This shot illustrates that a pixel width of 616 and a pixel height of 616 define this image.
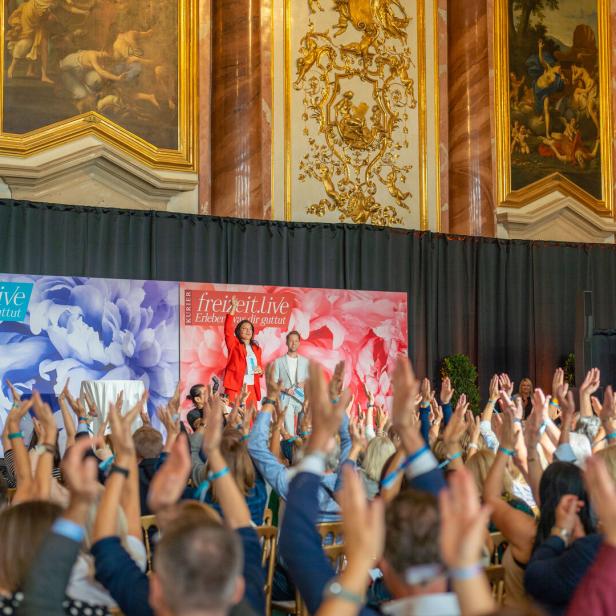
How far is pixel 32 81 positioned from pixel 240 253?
3717 millimetres

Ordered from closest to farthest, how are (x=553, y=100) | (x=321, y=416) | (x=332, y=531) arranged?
1. (x=321, y=416)
2. (x=332, y=531)
3. (x=553, y=100)

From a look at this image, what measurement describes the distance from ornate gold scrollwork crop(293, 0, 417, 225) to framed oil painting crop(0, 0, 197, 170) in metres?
2.06

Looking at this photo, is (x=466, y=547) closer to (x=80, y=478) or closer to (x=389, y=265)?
(x=80, y=478)

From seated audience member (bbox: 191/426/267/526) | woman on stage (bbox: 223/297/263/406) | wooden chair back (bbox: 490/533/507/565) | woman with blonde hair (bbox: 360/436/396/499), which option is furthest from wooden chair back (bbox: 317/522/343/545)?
woman on stage (bbox: 223/297/263/406)

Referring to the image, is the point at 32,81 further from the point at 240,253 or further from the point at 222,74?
the point at 240,253

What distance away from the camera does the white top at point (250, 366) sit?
42.2ft

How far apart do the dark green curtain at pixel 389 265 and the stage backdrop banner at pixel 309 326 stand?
38cm

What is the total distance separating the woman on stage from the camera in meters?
12.8

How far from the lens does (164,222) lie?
1300cm

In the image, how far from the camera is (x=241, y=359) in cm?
1289

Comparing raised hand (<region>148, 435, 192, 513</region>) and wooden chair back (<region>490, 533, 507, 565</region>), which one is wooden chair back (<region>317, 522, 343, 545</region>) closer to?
wooden chair back (<region>490, 533, 507, 565</region>)

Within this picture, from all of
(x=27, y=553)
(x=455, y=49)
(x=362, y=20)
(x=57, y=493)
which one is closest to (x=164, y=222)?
(x=362, y=20)

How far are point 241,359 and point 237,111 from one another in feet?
12.5

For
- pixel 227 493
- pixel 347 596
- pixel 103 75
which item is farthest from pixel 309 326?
pixel 347 596
